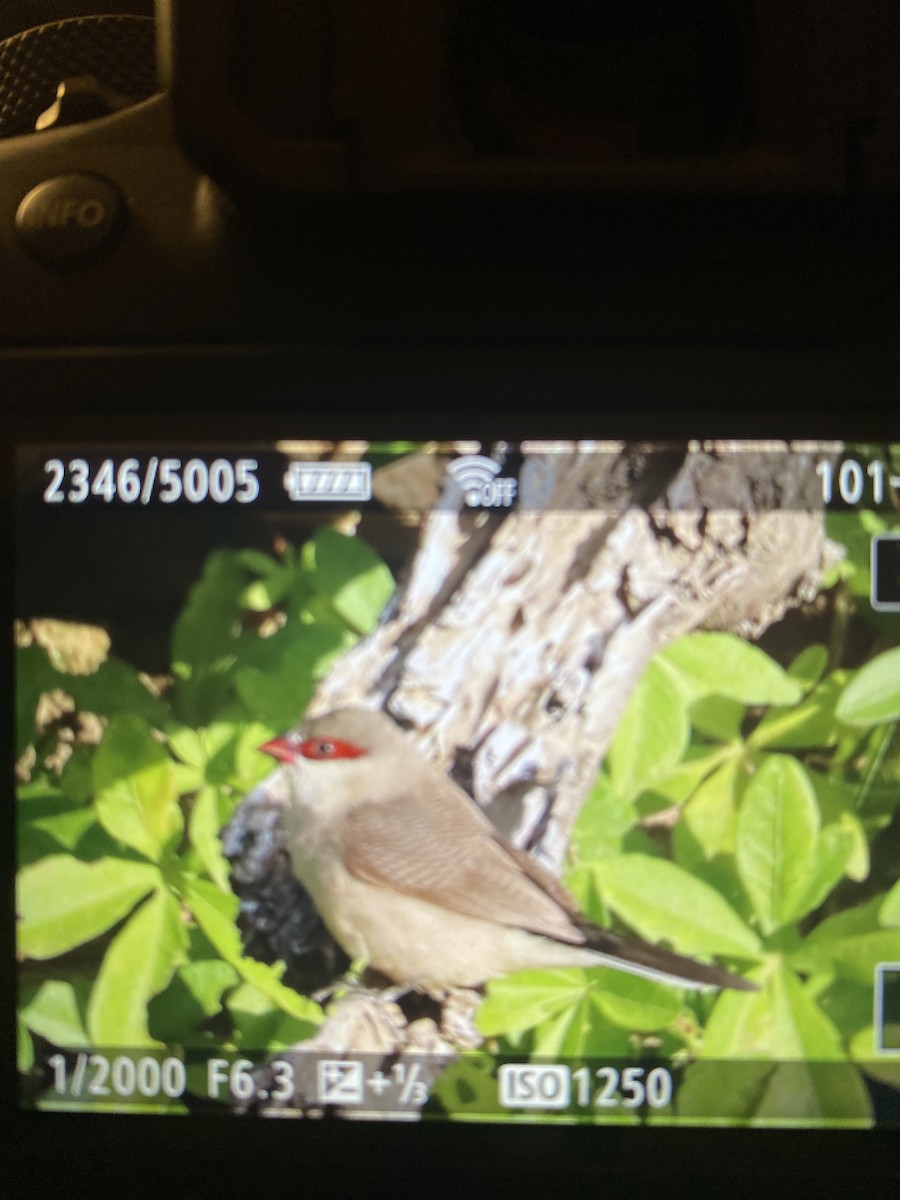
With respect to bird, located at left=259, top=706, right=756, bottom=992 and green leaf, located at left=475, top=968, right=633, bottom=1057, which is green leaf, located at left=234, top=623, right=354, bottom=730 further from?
green leaf, located at left=475, top=968, right=633, bottom=1057

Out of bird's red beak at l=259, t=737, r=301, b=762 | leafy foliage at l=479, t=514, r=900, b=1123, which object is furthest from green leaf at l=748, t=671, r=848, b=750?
bird's red beak at l=259, t=737, r=301, b=762

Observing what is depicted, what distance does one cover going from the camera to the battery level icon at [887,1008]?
0.51 metres

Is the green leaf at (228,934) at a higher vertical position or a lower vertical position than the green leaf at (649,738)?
lower

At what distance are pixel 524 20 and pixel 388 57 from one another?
0.23 feet

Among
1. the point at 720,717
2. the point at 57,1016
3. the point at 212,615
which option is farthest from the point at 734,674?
the point at 57,1016

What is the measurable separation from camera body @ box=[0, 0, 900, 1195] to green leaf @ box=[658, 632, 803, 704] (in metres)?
0.10

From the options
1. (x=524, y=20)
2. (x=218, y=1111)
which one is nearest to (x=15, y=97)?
(x=524, y=20)

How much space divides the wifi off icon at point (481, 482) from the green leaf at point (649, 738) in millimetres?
112

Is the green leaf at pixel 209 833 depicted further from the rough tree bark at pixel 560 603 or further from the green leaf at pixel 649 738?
the green leaf at pixel 649 738

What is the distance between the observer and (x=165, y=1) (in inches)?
19.6

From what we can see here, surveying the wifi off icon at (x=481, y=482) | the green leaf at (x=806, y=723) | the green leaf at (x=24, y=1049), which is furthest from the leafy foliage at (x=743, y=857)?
the green leaf at (x=24, y=1049)

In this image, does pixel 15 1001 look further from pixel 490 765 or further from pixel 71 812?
pixel 490 765

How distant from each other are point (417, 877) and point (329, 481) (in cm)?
20

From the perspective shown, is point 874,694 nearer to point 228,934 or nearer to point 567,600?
point 567,600
